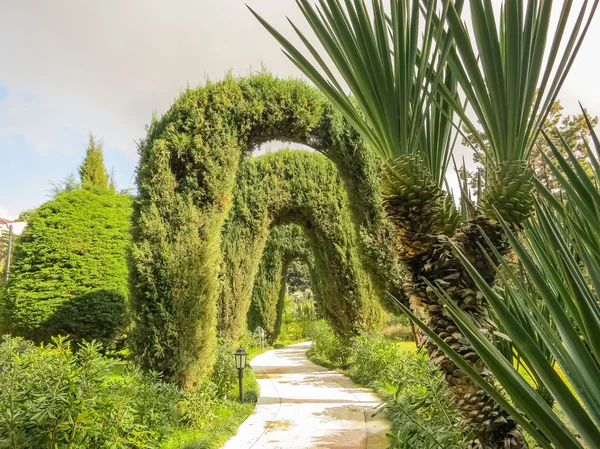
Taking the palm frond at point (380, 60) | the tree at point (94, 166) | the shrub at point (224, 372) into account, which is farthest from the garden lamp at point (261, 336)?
the palm frond at point (380, 60)

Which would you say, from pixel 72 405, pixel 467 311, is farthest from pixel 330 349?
pixel 467 311

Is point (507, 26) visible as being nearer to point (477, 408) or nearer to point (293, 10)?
point (293, 10)

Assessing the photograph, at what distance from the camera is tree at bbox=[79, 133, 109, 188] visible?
14086 mm

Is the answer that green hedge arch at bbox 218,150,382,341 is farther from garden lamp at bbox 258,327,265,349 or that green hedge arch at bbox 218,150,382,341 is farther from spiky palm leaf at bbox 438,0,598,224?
spiky palm leaf at bbox 438,0,598,224

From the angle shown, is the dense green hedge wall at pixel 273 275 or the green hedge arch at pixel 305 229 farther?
the dense green hedge wall at pixel 273 275

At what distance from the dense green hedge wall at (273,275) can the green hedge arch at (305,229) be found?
181 inches

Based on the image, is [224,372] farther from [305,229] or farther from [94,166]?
[94,166]

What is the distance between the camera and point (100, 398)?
2922mm

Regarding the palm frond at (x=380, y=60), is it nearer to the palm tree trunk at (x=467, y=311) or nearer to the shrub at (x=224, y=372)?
the palm tree trunk at (x=467, y=311)

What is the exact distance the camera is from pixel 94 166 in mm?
14289

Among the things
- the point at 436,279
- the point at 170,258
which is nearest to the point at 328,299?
the point at 170,258

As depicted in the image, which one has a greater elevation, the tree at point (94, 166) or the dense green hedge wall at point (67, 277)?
the tree at point (94, 166)

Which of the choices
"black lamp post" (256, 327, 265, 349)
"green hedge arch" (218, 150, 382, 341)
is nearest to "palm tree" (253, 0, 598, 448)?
"green hedge arch" (218, 150, 382, 341)

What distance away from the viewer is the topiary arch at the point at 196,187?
4.85 m
